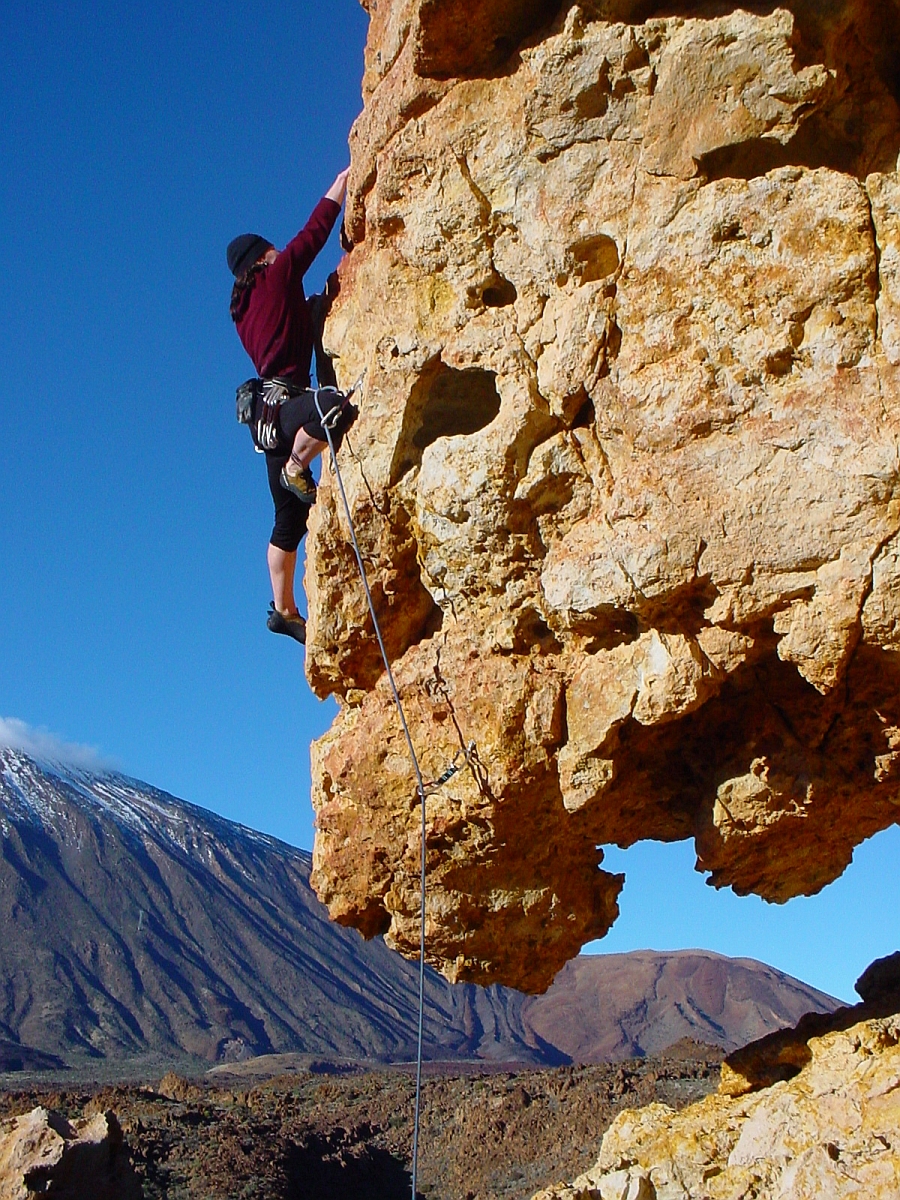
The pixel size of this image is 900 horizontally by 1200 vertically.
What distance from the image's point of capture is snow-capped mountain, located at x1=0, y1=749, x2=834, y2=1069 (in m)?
77.5

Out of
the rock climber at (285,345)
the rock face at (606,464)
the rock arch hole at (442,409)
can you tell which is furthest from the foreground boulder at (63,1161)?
the rock arch hole at (442,409)

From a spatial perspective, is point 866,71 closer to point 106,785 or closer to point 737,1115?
point 737,1115

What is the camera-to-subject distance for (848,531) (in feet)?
18.1

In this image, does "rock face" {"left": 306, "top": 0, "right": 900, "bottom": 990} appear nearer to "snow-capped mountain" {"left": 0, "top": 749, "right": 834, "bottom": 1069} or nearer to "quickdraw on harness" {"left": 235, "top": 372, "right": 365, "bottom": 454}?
"quickdraw on harness" {"left": 235, "top": 372, "right": 365, "bottom": 454}

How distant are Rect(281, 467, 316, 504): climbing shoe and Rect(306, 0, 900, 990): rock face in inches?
10.8

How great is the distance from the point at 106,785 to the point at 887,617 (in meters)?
152

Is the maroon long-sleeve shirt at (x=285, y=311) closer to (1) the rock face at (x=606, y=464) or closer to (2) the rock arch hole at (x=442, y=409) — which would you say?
(1) the rock face at (x=606, y=464)

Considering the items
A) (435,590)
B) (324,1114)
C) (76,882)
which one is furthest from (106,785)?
(435,590)

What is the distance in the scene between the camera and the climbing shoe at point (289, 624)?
8.45 m

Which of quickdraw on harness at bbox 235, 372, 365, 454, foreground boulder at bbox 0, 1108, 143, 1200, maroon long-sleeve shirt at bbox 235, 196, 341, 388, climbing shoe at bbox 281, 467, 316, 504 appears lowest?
foreground boulder at bbox 0, 1108, 143, 1200

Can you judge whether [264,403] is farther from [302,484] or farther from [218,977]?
[218,977]

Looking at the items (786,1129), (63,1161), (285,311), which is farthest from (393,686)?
(63,1161)

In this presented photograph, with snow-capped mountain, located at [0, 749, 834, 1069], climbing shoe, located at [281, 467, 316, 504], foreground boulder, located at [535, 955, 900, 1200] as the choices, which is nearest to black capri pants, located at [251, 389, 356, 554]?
climbing shoe, located at [281, 467, 316, 504]

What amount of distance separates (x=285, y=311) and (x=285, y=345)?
245 millimetres
